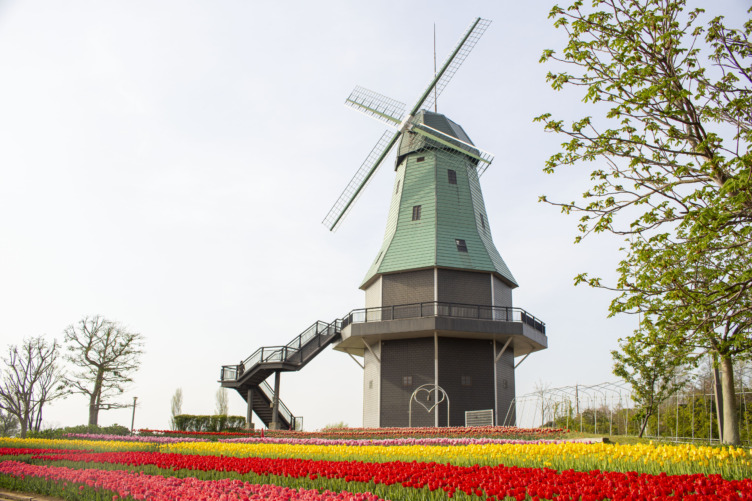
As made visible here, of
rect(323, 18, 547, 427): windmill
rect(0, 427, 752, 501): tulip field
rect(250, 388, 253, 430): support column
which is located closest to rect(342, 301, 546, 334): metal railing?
rect(323, 18, 547, 427): windmill

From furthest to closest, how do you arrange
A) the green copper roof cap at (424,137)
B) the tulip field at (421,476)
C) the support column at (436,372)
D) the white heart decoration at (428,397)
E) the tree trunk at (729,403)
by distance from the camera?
the green copper roof cap at (424,137), the white heart decoration at (428,397), the support column at (436,372), the tree trunk at (729,403), the tulip field at (421,476)

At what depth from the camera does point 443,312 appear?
69.8 feet

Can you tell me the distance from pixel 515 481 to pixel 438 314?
53.2ft

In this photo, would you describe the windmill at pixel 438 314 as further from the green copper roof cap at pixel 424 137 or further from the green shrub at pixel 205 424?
the green shrub at pixel 205 424

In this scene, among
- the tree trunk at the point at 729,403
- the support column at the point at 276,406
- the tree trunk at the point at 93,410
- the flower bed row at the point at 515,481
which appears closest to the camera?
the flower bed row at the point at 515,481

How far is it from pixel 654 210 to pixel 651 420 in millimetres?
15946

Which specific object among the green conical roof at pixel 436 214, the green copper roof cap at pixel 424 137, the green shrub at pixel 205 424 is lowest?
the green shrub at pixel 205 424

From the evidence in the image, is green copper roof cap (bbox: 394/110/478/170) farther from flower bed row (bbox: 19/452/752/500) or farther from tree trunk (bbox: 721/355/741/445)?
flower bed row (bbox: 19/452/752/500)

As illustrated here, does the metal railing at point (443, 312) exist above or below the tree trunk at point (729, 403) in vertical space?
above

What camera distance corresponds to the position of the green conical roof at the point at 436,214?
74.3ft

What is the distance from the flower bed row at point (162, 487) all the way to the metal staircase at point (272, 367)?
45.7ft

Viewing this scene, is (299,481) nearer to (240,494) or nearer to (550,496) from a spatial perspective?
(240,494)

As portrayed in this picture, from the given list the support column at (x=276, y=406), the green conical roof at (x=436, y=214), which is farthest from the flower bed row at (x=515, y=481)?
the support column at (x=276, y=406)

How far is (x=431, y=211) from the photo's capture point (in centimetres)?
2394
